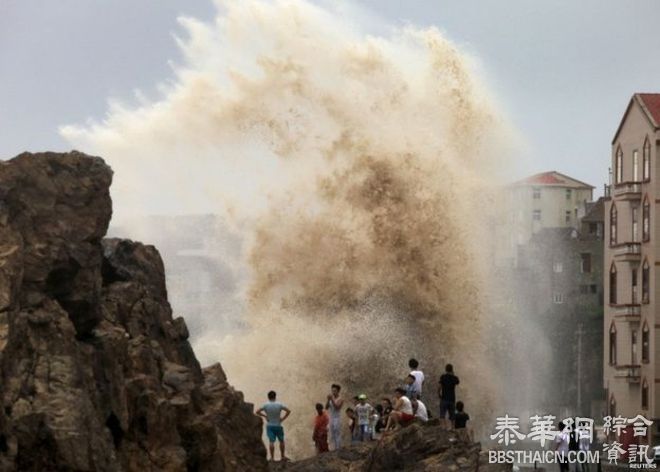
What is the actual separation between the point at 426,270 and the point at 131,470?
126ft

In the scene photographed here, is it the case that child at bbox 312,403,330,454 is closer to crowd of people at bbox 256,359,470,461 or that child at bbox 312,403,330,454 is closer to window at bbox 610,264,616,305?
crowd of people at bbox 256,359,470,461

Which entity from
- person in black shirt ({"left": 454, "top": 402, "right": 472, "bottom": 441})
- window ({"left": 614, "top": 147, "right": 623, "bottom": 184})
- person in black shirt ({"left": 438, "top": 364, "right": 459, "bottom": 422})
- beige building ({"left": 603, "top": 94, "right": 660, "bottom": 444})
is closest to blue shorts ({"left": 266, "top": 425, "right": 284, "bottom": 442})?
person in black shirt ({"left": 438, "top": 364, "right": 459, "bottom": 422})

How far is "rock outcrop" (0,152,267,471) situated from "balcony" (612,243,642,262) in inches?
1527

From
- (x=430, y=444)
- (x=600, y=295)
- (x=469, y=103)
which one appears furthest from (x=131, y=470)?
(x=600, y=295)

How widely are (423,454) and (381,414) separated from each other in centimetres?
569

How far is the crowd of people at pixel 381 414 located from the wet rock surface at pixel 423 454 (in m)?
0.32

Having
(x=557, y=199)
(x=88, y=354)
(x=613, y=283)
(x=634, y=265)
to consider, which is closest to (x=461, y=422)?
(x=88, y=354)

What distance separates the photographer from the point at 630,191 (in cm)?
6931

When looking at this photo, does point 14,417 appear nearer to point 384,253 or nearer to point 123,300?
point 123,300

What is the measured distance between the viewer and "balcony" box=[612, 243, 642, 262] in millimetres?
69125

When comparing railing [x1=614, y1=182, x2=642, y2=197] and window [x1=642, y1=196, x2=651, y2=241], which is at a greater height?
railing [x1=614, y1=182, x2=642, y2=197]

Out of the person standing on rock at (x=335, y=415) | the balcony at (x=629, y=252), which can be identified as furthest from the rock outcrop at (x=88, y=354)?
the balcony at (x=629, y=252)

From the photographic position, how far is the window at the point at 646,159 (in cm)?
6788

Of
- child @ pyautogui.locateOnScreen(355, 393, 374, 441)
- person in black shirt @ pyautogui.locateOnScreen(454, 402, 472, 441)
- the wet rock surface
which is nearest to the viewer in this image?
the wet rock surface
